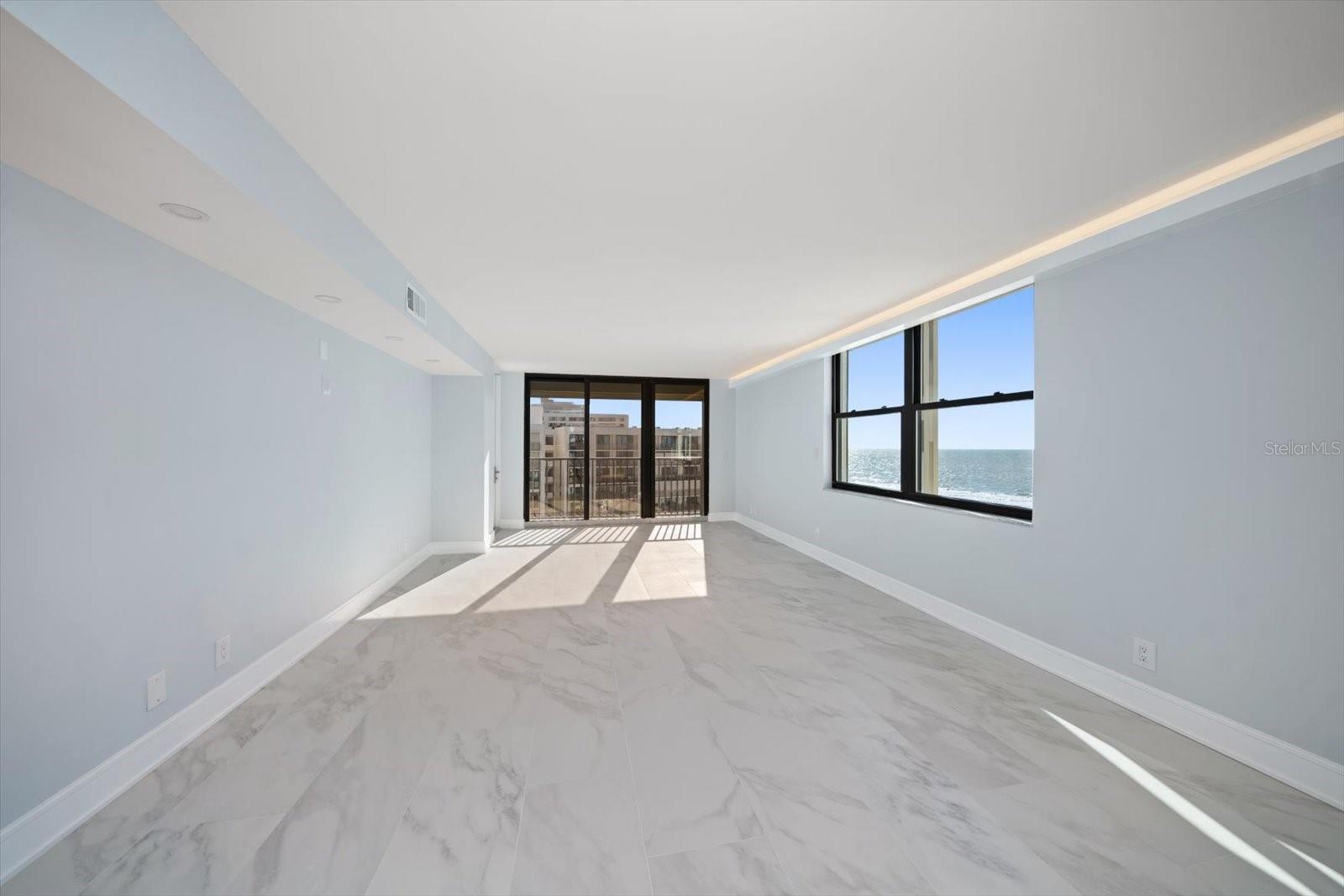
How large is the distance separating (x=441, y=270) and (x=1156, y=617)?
4.13 meters

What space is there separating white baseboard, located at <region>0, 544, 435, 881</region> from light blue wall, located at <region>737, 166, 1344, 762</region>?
13.6ft

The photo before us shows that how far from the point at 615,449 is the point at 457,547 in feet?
9.54

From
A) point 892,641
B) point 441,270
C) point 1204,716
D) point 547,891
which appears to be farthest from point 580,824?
point 441,270

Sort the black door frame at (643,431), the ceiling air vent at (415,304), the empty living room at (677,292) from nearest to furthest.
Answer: the empty living room at (677,292) < the ceiling air vent at (415,304) < the black door frame at (643,431)

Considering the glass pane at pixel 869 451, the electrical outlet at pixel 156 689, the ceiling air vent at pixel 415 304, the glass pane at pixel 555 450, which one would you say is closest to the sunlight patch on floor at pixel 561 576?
the glass pane at pixel 555 450

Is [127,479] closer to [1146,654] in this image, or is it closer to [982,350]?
[1146,654]

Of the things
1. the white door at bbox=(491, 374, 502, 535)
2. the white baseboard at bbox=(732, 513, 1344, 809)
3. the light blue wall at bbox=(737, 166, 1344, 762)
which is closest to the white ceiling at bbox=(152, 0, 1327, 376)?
the light blue wall at bbox=(737, 166, 1344, 762)

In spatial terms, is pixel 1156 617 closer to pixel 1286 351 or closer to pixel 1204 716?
pixel 1204 716

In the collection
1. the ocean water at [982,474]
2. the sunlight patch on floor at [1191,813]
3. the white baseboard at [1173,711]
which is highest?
the ocean water at [982,474]

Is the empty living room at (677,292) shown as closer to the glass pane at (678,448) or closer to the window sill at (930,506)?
the window sill at (930,506)

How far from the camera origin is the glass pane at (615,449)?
7.54m

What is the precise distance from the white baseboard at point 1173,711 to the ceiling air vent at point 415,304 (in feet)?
13.3

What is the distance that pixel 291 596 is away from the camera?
9.21ft

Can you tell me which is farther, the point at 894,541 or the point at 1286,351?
the point at 894,541
